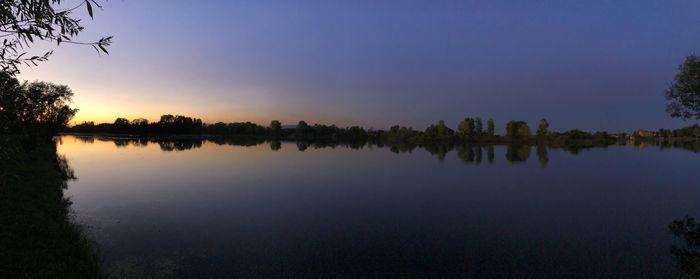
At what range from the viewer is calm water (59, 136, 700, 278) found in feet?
27.8

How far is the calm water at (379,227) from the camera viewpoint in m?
8.46

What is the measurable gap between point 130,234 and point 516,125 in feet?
531

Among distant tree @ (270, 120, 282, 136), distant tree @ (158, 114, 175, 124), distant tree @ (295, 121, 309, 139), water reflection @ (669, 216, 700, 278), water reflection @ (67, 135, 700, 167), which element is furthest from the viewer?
distant tree @ (270, 120, 282, 136)

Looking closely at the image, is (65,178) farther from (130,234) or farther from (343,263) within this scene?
(343,263)

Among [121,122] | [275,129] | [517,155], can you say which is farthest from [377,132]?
[121,122]

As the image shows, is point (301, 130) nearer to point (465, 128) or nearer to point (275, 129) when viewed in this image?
point (275, 129)

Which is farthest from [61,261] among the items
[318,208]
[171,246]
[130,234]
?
[318,208]

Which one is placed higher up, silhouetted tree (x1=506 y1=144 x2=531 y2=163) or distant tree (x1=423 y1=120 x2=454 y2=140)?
distant tree (x1=423 y1=120 x2=454 y2=140)

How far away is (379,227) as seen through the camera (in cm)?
1191

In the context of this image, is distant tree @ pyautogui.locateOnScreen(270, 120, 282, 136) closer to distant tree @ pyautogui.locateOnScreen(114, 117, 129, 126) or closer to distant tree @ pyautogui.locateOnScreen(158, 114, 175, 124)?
distant tree @ pyautogui.locateOnScreen(158, 114, 175, 124)

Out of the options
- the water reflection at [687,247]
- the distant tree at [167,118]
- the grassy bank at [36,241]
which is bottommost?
the water reflection at [687,247]

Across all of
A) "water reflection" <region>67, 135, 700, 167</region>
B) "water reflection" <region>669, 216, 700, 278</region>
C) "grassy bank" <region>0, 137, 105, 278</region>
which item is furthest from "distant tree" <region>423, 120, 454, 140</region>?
"grassy bank" <region>0, 137, 105, 278</region>

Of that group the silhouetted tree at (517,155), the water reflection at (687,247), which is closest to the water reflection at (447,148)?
the silhouetted tree at (517,155)

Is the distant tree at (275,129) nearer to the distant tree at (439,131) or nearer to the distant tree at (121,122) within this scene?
the distant tree at (121,122)
